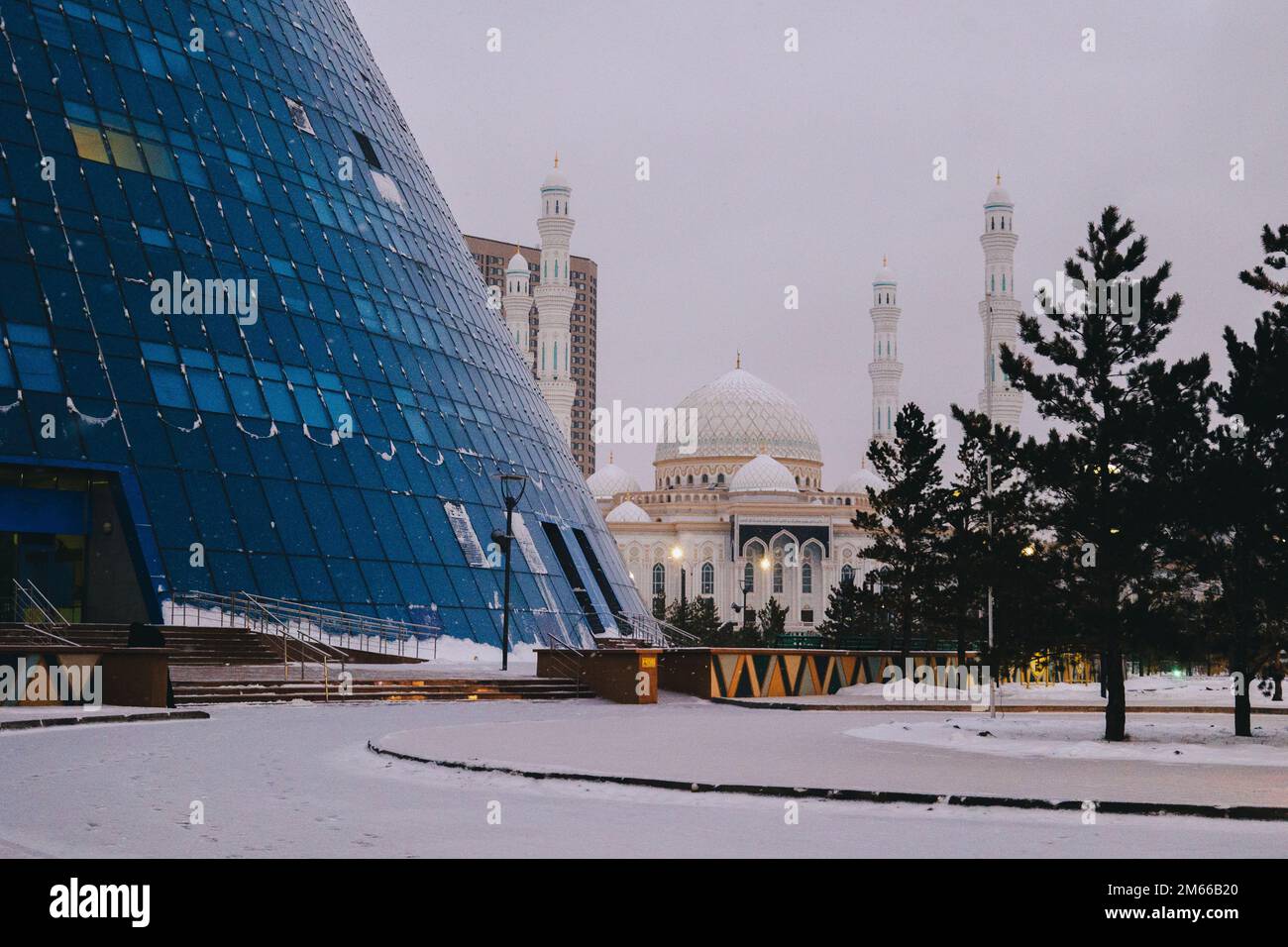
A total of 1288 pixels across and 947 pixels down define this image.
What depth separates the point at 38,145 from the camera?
44.1m

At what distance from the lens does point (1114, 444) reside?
27.8 meters

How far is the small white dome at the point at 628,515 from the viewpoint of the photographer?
15862cm

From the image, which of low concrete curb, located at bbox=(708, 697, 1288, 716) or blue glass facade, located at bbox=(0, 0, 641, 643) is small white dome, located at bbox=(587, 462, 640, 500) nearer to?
blue glass facade, located at bbox=(0, 0, 641, 643)

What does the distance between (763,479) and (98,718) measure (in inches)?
5214

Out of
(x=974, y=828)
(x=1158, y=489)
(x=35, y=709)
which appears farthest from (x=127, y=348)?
(x=974, y=828)

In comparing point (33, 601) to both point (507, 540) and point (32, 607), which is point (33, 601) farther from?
point (507, 540)

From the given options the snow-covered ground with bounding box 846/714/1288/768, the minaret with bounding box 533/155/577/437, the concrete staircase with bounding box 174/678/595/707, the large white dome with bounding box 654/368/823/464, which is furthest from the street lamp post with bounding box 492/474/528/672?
the large white dome with bounding box 654/368/823/464

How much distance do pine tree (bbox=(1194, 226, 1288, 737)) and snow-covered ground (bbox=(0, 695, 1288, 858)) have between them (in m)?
7.50

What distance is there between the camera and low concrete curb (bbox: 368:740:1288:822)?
14375 mm

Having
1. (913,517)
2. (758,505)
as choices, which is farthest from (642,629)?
(758,505)

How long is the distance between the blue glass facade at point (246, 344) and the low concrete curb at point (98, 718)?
11.9 meters
